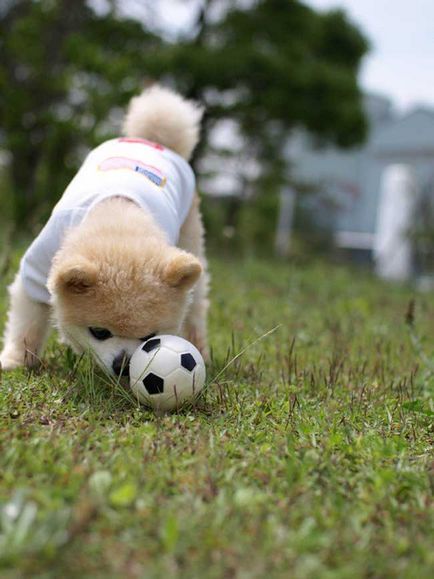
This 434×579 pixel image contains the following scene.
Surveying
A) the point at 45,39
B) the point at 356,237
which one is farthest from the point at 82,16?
the point at 356,237

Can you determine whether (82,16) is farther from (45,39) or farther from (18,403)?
(18,403)

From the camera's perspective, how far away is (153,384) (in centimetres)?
A: 261

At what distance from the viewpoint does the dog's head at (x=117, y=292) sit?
273 centimetres

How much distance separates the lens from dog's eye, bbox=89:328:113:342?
9.21 ft

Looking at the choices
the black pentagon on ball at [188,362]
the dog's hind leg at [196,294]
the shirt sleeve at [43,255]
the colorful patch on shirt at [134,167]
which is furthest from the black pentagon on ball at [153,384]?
the colorful patch on shirt at [134,167]

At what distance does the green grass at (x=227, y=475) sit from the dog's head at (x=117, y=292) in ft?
0.55

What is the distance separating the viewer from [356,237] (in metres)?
23.5

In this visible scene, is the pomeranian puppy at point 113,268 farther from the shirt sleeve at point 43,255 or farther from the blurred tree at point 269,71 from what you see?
the blurred tree at point 269,71

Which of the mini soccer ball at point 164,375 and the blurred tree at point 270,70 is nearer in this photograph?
the mini soccer ball at point 164,375

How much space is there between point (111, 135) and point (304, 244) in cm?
800

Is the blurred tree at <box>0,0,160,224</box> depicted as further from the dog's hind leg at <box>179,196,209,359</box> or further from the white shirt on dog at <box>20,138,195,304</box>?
the white shirt on dog at <box>20,138,195,304</box>

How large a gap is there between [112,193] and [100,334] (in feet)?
2.38

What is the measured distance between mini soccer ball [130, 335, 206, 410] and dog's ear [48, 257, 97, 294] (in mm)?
336

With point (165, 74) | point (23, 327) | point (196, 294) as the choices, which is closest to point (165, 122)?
point (196, 294)
